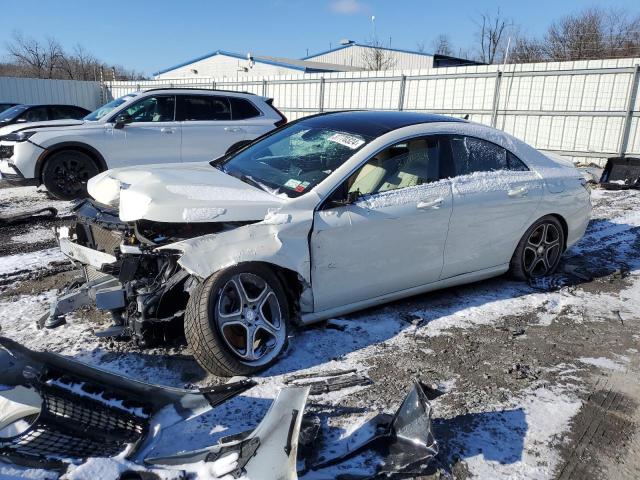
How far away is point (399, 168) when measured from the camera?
4.05 metres

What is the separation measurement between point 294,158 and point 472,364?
81.4 inches

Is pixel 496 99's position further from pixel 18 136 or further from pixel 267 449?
pixel 267 449

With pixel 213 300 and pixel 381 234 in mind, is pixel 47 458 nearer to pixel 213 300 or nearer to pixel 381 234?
pixel 213 300

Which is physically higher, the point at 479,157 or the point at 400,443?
the point at 479,157

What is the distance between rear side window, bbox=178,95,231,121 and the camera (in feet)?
29.4

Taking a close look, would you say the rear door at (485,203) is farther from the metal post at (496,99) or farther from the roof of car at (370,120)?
the metal post at (496,99)

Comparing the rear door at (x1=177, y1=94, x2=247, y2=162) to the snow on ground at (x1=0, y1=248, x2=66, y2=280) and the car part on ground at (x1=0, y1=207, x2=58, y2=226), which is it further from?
the snow on ground at (x1=0, y1=248, x2=66, y2=280)

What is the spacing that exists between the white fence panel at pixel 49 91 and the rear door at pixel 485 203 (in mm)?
24974

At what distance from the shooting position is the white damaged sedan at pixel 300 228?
3.22 m

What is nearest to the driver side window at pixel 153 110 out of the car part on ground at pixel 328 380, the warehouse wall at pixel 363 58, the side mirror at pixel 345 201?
the side mirror at pixel 345 201

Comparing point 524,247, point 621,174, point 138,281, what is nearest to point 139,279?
point 138,281

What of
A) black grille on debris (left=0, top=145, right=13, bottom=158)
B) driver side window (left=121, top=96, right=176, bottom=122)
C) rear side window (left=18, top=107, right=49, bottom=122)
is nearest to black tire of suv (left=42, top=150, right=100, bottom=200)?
black grille on debris (left=0, top=145, right=13, bottom=158)

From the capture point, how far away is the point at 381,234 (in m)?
3.78

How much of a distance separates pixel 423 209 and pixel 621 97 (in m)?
11.4
